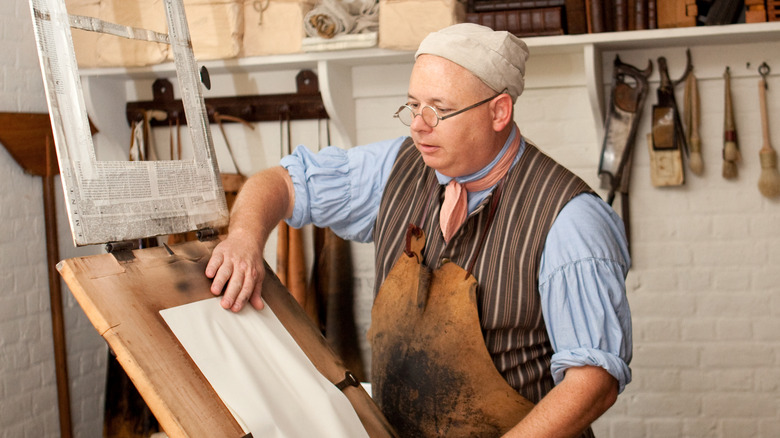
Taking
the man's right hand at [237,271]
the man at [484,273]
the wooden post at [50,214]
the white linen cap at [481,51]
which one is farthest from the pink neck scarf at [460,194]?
the wooden post at [50,214]

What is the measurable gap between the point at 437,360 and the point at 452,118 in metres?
0.48

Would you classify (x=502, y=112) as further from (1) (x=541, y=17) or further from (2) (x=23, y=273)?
(2) (x=23, y=273)

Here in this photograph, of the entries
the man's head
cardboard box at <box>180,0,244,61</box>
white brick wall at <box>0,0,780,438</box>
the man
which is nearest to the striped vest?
the man

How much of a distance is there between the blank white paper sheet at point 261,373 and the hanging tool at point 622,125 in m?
1.58

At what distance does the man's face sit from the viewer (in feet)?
4.50

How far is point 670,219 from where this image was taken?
8.32ft

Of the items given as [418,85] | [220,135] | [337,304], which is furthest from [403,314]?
[220,135]

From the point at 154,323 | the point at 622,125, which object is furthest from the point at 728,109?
the point at 154,323

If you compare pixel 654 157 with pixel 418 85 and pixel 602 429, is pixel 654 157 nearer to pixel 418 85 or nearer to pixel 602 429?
pixel 602 429

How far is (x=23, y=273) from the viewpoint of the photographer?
100 inches

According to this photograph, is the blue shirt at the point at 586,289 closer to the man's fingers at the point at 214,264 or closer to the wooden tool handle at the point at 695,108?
the man's fingers at the point at 214,264

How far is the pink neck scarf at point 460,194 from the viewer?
4.83 feet

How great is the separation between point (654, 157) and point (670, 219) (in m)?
0.24

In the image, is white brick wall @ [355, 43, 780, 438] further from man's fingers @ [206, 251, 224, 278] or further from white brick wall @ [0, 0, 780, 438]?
man's fingers @ [206, 251, 224, 278]
